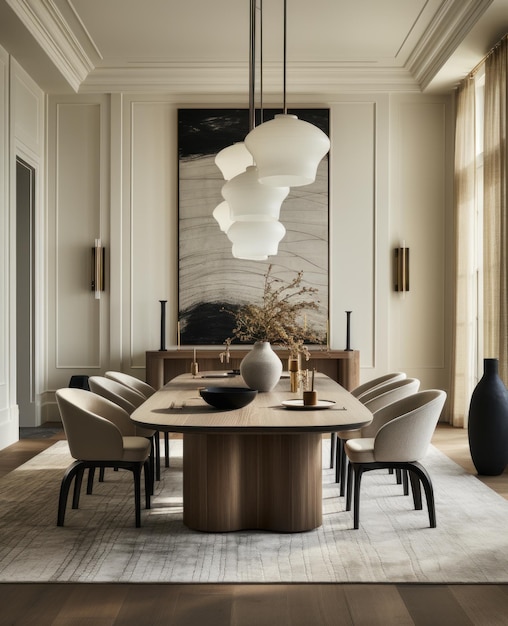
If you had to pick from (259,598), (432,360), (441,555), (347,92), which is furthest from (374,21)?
(259,598)

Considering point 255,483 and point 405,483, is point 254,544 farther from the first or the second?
point 405,483

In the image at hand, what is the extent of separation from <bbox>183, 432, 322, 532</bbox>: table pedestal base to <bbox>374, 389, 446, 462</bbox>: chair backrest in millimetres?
342

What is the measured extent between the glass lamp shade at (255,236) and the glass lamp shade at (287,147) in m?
0.96

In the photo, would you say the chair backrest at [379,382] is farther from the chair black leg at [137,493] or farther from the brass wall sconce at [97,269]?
the brass wall sconce at [97,269]

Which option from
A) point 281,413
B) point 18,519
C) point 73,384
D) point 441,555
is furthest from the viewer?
point 73,384

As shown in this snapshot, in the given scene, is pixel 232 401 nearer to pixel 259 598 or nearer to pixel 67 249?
pixel 259 598

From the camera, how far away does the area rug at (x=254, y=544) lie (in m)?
3.28

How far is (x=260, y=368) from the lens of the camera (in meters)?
4.65

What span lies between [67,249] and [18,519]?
4105mm

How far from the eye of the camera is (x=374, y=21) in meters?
6.54

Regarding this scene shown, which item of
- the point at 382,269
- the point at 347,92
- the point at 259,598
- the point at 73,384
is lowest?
the point at 259,598

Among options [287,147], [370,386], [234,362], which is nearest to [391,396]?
[370,386]

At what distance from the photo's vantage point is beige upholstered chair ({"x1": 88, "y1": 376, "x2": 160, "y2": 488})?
4811 millimetres

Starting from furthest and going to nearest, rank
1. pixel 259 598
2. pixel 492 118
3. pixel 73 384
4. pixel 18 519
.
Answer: pixel 73 384, pixel 492 118, pixel 18 519, pixel 259 598
